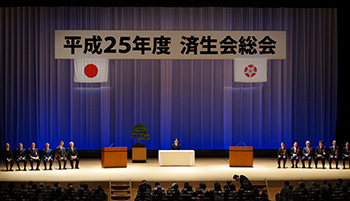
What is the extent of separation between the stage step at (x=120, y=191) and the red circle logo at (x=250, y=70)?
583cm

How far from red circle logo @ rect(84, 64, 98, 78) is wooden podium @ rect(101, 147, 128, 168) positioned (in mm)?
2846

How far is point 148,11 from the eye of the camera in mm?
17578

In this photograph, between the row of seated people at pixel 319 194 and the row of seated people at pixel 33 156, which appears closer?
the row of seated people at pixel 319 194

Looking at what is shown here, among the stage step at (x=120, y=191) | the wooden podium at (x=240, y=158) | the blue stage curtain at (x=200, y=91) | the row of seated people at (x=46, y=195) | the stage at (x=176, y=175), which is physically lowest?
the stage step at (x=120, y=191)

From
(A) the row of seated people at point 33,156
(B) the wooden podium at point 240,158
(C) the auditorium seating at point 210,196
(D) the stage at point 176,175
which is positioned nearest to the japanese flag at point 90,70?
(A) the row of seated people at point 33,156

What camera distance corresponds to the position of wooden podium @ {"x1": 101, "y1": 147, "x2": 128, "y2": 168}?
14.6 meters

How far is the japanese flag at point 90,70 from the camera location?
16.1 metres

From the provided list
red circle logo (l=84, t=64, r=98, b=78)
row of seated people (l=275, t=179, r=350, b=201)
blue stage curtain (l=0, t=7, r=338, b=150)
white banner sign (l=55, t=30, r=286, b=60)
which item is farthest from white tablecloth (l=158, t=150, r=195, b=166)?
row of seated people (l=275, t=179, r=350, b=201)

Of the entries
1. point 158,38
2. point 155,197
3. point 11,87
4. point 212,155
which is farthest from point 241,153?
point 11,87

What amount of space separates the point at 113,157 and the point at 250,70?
524 centimetres

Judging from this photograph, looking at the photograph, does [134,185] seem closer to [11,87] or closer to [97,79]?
[97,79]

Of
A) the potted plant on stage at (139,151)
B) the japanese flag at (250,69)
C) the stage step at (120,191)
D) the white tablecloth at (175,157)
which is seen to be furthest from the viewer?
the japanese flag at (250,69)

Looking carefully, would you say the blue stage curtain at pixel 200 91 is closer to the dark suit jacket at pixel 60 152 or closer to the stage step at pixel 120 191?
the dark suit jacket at pixel 60 152

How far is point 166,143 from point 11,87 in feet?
18.8
